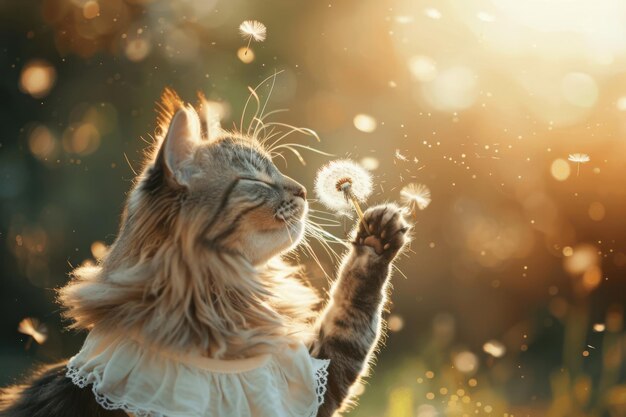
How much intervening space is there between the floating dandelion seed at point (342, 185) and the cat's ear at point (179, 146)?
44 cm

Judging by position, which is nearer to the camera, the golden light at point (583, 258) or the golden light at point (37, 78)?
the golden light at point (583, 258)

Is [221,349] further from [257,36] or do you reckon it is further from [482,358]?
[482,358]

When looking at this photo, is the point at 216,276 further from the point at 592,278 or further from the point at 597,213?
the point at 597,213

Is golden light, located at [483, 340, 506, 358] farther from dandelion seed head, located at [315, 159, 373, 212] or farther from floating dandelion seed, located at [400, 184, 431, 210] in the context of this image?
dandelion seed head, located at [315, 159, 373, 212]

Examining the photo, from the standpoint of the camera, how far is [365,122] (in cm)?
425

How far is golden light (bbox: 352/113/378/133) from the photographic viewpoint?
14.1 feet

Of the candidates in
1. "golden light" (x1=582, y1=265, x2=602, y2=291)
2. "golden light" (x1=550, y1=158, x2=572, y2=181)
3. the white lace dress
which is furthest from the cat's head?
"golden light" (x1=582, y1=265, x2=602, y2=291)

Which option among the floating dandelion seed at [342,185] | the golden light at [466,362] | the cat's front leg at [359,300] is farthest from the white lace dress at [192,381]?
the golden light at [466,362]

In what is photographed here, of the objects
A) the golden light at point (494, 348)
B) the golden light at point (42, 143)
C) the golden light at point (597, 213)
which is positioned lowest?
the golden light at point (494, 348)

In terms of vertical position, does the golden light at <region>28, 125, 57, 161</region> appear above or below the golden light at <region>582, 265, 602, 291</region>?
above

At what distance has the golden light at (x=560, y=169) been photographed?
4535 millimetres

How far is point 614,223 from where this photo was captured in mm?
4684

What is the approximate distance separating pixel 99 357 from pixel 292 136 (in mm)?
2832

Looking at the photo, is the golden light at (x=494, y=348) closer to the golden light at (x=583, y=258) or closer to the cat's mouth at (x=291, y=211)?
the golden light at (x=583, y=258)
